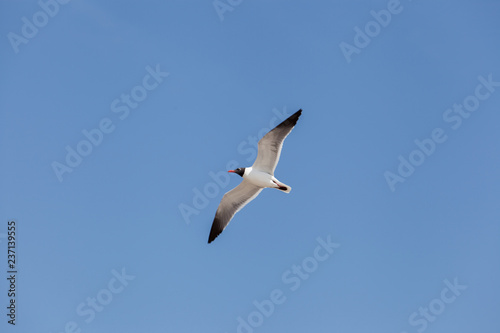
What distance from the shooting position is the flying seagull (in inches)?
726

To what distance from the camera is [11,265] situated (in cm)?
1803

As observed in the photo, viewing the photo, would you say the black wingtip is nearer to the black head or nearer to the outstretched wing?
the black head

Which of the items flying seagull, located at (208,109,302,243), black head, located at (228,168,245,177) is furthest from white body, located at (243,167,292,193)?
black head, located at (228,168,245,177)

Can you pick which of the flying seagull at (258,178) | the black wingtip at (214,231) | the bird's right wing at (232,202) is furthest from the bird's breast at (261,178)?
the black wingtip at (214,231)

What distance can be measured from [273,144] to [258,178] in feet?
4.20

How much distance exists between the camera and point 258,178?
62.0ft

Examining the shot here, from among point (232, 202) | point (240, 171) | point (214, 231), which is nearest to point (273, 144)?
point (240, 171)

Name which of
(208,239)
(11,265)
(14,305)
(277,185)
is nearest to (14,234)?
(11,265)

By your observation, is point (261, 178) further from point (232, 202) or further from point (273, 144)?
point (232, 202)

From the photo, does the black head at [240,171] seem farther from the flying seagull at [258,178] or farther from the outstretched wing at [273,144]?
the outstretched wing at [273,144]

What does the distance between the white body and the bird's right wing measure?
1.83ft

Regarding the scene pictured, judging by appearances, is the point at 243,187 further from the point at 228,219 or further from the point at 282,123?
the point at 282,123

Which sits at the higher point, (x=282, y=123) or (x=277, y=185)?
(x=282, y=123)

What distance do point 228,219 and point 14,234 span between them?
708cm
